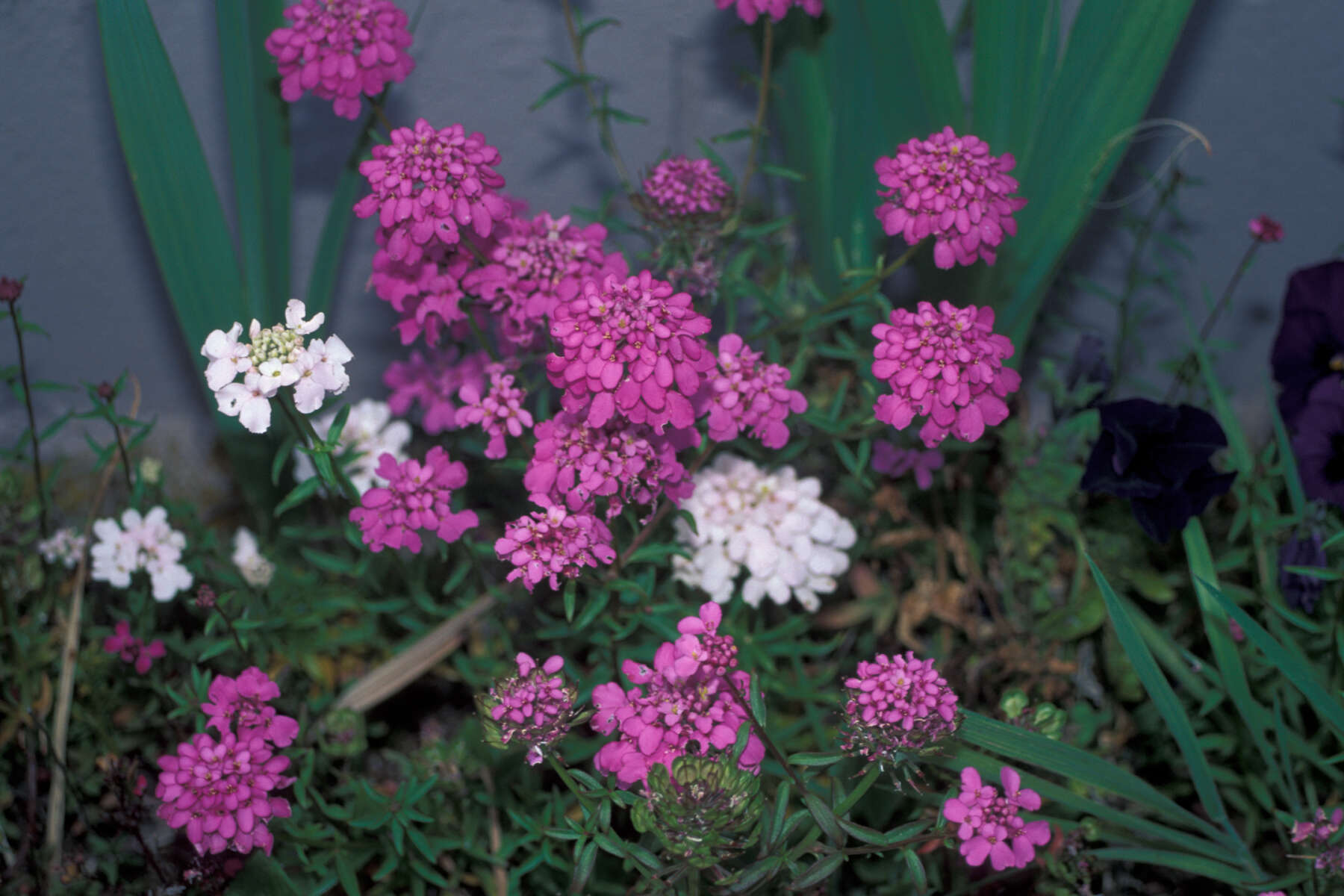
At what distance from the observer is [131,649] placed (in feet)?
5.22

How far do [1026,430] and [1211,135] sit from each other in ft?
2.19

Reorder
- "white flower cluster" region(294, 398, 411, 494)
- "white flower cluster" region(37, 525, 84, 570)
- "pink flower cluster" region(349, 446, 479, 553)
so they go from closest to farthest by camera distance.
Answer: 1. "pink flower cluster" region(349, 446, 479, 553)
2. "white flower cluster" region(37, 525, 84, 570)
3. "white flower cluster" region(294, 398, 411, 494)

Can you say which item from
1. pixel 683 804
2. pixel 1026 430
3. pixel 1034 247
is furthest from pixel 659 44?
pixel 683 804

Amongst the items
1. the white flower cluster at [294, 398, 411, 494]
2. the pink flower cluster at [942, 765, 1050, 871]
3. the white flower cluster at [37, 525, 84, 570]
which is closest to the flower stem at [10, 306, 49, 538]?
the white flower cluster at [37, 525, 84, 570]

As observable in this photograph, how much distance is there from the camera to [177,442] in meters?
2.10

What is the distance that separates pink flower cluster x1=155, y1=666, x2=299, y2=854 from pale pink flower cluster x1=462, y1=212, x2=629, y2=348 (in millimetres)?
540

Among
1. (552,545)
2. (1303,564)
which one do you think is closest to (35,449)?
(552,545)

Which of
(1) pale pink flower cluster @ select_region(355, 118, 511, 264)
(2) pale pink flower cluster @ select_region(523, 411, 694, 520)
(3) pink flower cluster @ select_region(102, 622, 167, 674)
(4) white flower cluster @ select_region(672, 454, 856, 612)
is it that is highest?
(1) pale pink flower cluster @ select_region(355, 118, 511, 264)

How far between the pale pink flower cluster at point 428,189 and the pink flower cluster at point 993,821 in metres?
0.84

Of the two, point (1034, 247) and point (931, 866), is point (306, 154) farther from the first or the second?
point (931, 866)

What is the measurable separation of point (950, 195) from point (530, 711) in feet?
2.54

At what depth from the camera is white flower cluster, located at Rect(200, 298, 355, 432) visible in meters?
1.14

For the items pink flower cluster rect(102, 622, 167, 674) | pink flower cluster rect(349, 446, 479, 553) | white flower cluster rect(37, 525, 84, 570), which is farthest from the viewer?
white flower cluster rect(37, 525, 84, 570)

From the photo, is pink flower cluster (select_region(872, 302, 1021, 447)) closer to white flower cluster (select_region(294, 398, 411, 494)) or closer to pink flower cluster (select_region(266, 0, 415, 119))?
pink flower cluster (select_region(266, 0, 415, 119))
